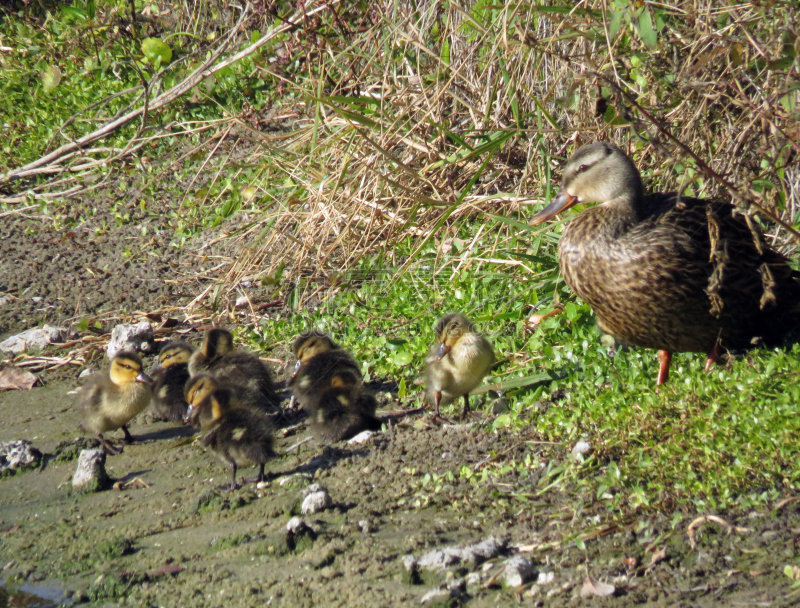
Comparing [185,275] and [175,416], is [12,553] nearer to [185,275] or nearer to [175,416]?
[175,416]

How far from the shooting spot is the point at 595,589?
2.70 meters

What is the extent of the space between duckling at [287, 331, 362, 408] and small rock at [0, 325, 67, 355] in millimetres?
2226

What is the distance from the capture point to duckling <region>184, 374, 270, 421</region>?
4.50m

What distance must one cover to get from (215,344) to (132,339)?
101 centimetres

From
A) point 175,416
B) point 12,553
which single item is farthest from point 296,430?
point 12,553

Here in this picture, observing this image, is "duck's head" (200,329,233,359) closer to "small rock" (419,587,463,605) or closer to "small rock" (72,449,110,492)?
"small rock" (72,449,110,492)

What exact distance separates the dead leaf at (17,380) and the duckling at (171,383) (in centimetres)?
103

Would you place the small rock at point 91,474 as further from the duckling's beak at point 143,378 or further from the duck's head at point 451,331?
the duck's head at point 451,331

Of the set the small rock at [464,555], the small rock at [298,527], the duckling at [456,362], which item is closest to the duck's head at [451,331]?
the duckling at [456,362]

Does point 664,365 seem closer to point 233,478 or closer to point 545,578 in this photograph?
point 545,578

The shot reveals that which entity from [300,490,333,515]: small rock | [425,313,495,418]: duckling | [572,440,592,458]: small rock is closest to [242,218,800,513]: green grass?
[572,440,592,458]: small rock

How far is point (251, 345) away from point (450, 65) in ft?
8.02

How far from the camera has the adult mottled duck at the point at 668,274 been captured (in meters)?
4.00

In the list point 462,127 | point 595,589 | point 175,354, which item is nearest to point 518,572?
point 595,589
